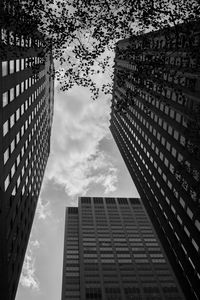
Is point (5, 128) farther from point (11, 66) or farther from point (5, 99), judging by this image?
point (11, 66)

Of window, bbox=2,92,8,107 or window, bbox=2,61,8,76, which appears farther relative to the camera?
window, bbox=2,92,8,107

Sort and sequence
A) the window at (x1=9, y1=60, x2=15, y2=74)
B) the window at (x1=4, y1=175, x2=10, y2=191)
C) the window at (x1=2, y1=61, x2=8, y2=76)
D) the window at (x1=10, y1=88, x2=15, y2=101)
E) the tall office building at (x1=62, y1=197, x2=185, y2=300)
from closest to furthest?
the window at (x1=2, y1=61, x2=8, y2=76)
the window at (x1=9, y1=60, x2=15, y2=74)
the window at (x1=4, y1=175, x2=10, y2=191)
the window at (x1=10, y1=88, x2=15, y2=101)
the tall office building at (x1=62, y1=197, x2=185, y2=300)

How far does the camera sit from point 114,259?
116 meters

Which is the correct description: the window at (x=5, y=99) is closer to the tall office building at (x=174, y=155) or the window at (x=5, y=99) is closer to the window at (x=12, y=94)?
the window at (x=12, y=94)

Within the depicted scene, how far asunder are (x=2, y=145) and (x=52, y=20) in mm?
14799

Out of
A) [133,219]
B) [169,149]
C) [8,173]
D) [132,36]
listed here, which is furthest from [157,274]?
[132,36]

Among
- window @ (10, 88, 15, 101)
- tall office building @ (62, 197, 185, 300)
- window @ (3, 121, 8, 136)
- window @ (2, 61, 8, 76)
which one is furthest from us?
tall office building @ (62, 197, 185, 300)

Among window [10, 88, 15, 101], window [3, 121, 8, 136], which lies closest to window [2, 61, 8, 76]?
window [10, 88, 15, 101]

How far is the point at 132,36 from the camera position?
907 inches

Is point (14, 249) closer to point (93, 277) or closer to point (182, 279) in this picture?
point (182, 279)

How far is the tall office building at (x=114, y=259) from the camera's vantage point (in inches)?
3920

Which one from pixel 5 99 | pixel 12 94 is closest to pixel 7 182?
pixel 5 99

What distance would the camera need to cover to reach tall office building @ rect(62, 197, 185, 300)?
99.6 meters

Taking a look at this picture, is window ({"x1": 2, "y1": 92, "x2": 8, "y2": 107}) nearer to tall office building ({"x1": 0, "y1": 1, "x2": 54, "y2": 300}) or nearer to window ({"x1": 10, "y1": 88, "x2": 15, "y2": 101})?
tall office building ({"x1": 0, "y1": 1, "x2": 54, "y2": 300})
